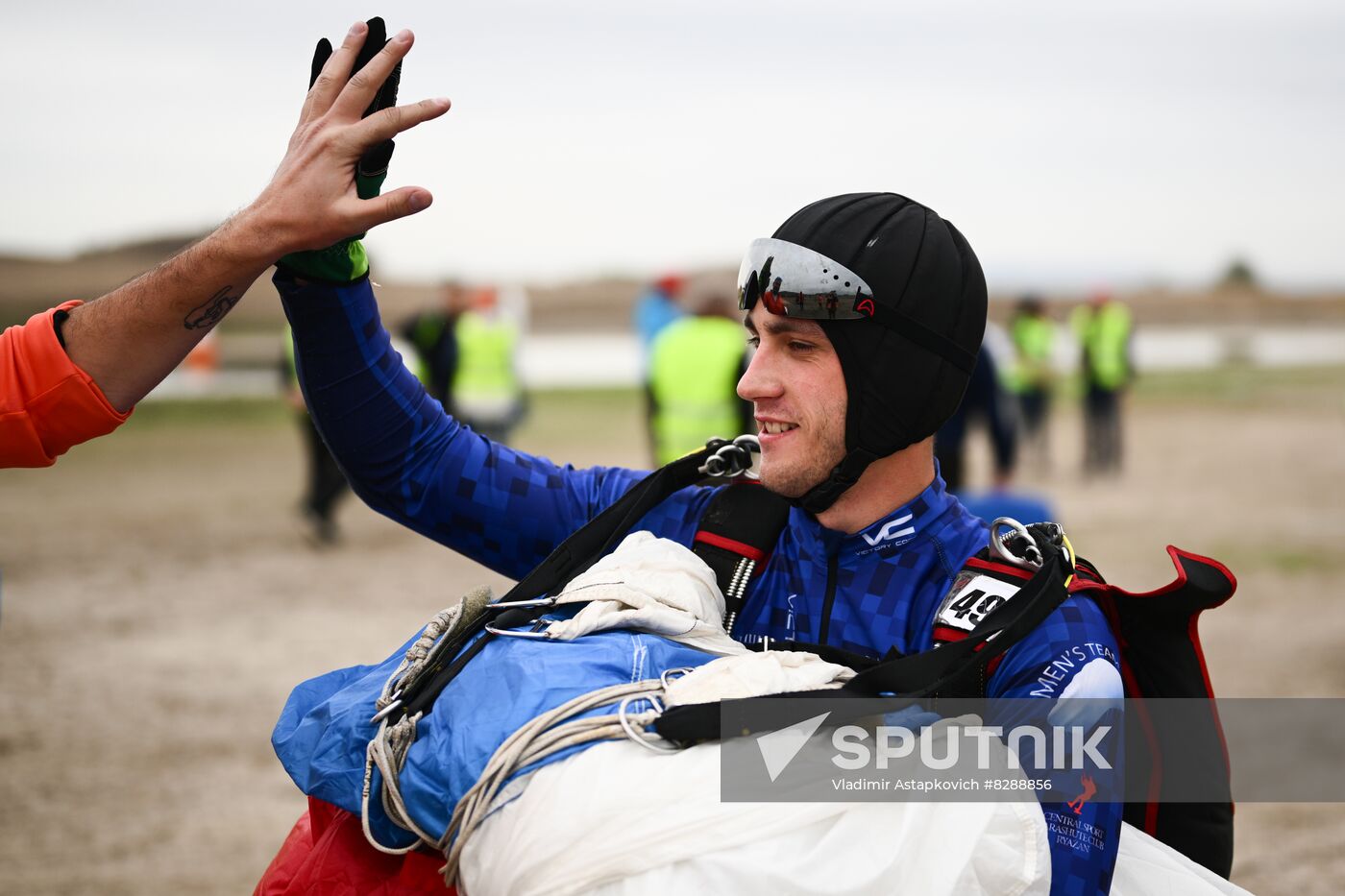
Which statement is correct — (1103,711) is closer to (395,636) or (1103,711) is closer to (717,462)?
(717,462)

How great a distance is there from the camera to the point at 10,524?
40.3 feet

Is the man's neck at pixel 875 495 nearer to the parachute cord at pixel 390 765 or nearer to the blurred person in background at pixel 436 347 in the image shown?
the parachute cord at pixel 390 765

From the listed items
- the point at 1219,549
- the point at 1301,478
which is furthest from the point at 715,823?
the point at 1301,478

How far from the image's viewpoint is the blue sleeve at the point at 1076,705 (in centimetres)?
184

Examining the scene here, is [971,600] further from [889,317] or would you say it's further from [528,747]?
[528,747]

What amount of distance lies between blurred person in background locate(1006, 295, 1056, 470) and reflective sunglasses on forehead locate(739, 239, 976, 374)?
1445 cm

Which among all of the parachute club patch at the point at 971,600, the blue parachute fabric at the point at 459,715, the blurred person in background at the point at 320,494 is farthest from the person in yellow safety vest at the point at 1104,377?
the blue parachute fabric at the point at 459,715

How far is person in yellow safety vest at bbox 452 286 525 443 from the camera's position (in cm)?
1225

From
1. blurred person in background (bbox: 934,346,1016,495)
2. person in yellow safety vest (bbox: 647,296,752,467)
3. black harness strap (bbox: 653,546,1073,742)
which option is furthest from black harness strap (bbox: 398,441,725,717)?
blurred person in background (bbox: 934,346,1016,495)

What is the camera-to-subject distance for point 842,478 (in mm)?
2326

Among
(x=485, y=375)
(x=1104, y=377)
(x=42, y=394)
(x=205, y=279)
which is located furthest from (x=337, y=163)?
(x=1104, y=377)

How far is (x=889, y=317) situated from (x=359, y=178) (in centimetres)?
97

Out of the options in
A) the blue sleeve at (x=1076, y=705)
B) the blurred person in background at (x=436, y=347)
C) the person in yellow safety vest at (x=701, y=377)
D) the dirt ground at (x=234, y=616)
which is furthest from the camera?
the blurred person in background at (x=436, y=347)

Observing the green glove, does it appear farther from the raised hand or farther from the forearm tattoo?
the forearm tattoo
